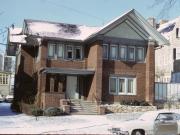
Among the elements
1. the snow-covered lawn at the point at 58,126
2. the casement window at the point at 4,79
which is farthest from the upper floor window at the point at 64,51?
the casement window at the point at 4,79

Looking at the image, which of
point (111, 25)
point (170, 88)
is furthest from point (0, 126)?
point (170, 88)

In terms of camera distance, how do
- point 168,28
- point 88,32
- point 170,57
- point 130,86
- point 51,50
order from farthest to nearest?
1. point 168,28
2. point 170,57
3. point 88,32
4. point 130,86
5. point 51,50

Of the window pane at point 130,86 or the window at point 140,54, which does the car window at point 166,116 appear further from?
the window at point 140,54

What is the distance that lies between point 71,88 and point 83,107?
397 centimetres

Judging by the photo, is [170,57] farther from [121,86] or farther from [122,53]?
[121,86]

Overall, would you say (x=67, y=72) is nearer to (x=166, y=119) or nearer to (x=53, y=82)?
(x=53, y=82)

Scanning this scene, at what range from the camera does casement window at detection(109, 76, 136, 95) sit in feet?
124

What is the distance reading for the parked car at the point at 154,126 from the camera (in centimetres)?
2005

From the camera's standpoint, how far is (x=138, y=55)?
3894 cm

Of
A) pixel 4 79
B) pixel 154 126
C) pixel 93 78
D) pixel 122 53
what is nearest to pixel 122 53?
pixel 122 53

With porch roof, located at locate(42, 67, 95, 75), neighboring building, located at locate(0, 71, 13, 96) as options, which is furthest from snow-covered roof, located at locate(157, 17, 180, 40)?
neighboring building, located at locate(0, 71, 13, 96)

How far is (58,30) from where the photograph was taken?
4000cm

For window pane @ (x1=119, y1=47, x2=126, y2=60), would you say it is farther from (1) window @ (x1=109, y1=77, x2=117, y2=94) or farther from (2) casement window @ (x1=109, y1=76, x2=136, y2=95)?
(1) window @ (x1=109, y1=77, x2=117, y2=94)

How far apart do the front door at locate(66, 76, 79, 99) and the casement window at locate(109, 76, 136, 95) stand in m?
3.44
